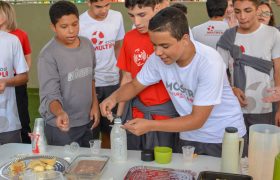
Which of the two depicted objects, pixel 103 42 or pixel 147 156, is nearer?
pixel 147 156

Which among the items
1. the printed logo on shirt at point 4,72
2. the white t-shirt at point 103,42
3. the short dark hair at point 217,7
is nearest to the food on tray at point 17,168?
the printed logo on shirt at point 4,72

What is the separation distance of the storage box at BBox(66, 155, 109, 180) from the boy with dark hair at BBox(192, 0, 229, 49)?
1.70 metres

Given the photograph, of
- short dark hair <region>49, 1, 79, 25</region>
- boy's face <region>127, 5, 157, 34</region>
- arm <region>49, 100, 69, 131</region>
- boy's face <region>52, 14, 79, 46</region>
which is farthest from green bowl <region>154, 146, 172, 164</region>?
short dark hair <region>49, 1, 79, 25</region>

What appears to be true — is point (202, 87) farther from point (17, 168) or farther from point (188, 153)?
point (17, 168)

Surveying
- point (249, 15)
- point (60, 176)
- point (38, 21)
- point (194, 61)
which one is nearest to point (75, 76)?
point (194, 61)

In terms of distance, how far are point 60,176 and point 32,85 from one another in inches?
181

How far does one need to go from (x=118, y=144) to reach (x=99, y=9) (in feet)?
5.23

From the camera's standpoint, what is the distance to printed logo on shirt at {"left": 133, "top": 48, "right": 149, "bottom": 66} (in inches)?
81.3

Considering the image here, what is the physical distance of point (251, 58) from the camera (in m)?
2.39

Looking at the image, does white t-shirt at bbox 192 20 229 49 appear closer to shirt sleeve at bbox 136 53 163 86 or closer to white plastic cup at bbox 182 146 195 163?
shirt sleeve at bbox 136 53 163 86

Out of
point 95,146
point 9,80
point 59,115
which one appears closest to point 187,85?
point 95,146

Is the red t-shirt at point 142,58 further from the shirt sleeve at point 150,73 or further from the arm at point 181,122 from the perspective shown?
the arm at point 181,122

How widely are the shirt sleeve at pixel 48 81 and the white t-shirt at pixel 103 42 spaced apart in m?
0.96

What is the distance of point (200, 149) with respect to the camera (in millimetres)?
1879
